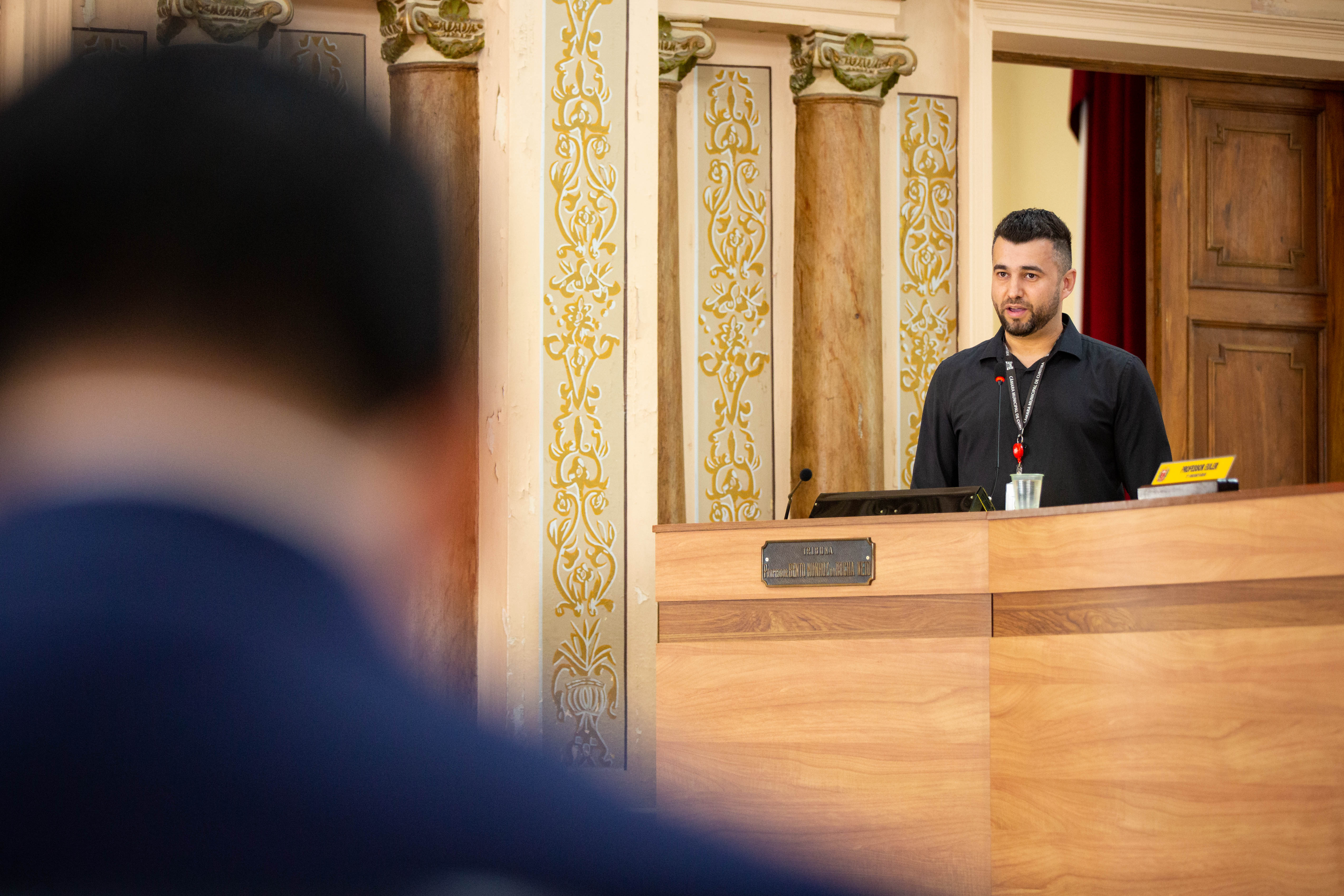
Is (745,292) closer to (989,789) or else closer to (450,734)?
(989,789)

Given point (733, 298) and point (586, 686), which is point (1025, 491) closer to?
point (586, 686)

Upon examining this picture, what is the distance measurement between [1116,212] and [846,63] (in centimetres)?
218

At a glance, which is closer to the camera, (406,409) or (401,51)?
(406,409)

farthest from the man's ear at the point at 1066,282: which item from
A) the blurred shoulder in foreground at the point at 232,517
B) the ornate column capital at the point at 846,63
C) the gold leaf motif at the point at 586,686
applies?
the blurred shoulder in foreground at the point at 232,517

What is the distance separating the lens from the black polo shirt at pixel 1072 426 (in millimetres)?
3217

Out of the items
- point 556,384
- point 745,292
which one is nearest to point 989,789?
point 556,384

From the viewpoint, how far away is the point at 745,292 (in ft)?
15.9

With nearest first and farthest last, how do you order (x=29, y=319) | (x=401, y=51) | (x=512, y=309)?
(x=29, y=319) → (x=512, y=309) → (x=401, y=51)

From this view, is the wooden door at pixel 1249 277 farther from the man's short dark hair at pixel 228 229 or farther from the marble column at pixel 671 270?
the man's short dark hair at pixel 228 229

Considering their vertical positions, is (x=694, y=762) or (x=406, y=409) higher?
(x=406, y=409)

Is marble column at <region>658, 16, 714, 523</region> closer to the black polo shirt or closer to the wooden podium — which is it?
the black polo shirt

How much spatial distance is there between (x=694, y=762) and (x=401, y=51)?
237cm

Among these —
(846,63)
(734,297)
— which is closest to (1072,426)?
(734,297)

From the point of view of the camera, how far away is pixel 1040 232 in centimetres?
330
